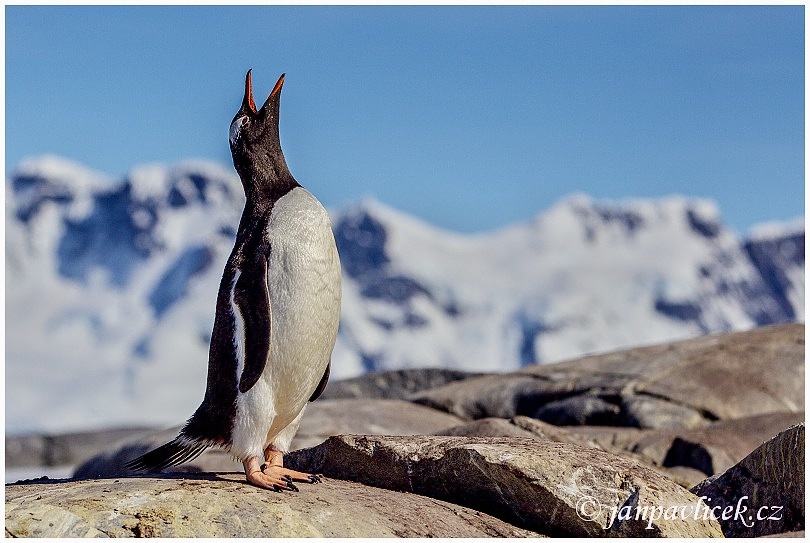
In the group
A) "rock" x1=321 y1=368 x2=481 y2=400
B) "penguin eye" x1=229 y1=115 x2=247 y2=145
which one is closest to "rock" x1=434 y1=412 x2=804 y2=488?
"penguin eye" x1=229 y1=115 x2=247 y2=145

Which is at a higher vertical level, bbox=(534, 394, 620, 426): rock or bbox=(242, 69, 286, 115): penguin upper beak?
bbox=(242, 69, 286, 115): penguin upper beak

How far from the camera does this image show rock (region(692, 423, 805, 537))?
5.95m

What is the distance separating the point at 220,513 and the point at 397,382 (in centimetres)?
994

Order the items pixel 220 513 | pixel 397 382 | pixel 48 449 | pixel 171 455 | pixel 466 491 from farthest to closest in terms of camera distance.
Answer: pixel 48 449
pixel 397 382
pixel 171 455
pixel 466 491
pixel 220 513

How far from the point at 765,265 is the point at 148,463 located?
180 meters

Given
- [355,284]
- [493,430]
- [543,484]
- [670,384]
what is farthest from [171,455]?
[355,284]

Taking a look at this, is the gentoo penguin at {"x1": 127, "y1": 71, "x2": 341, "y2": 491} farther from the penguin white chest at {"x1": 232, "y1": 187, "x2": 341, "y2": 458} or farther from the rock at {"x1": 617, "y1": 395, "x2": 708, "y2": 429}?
the rock at {"x1": 617, "y1": 395, "x2": 708, "y2": 429}

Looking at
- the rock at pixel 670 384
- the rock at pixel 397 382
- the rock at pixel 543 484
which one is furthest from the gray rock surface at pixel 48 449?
the rock at pixel 543 484

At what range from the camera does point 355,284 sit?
482ft

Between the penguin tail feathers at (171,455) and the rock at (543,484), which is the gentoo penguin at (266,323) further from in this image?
the rock at (543,484)

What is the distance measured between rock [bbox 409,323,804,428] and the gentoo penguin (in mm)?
5505

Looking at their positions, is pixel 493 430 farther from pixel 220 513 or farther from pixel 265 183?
pixel 220 513

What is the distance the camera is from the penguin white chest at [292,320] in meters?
5.65

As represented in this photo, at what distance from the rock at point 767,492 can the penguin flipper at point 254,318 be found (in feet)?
Answer: 9.28
